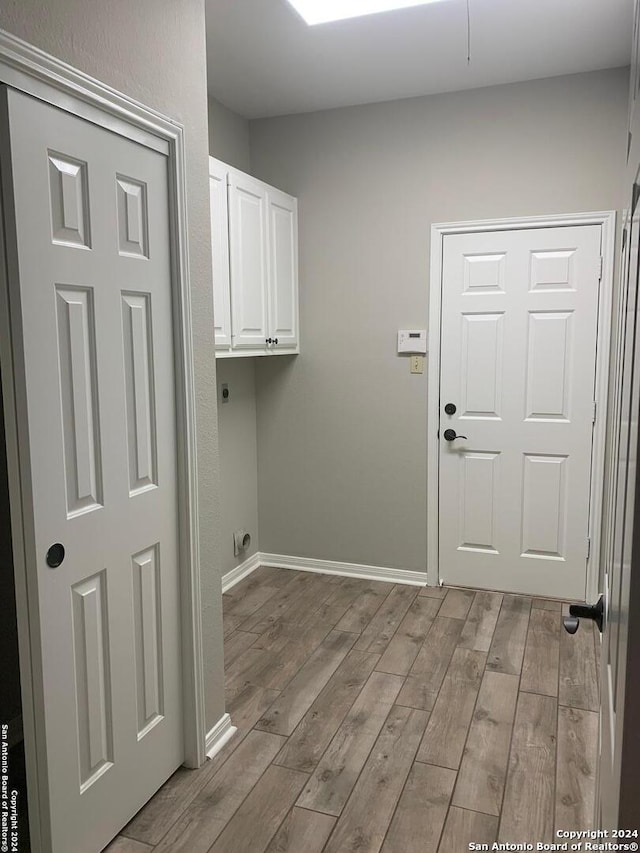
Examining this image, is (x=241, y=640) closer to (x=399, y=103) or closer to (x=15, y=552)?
(x=15, y=552)

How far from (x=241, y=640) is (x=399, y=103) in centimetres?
309

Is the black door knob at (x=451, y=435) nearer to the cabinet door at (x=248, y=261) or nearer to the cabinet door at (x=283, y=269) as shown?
the cabinet door at (x=283, y=269)

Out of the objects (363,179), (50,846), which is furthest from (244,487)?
(50,846)

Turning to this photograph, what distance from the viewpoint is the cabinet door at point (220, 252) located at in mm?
3158

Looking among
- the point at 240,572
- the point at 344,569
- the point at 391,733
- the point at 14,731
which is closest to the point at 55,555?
the point at 14,731

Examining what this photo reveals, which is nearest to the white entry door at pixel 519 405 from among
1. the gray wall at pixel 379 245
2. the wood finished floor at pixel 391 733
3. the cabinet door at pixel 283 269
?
the gray wall at pixel 379 245

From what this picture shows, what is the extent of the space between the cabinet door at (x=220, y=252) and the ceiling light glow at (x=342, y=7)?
0.76 metres

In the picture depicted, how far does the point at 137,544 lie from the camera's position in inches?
80.0

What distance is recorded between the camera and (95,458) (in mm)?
1836

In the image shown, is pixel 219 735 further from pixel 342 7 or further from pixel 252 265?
pixel 342 7

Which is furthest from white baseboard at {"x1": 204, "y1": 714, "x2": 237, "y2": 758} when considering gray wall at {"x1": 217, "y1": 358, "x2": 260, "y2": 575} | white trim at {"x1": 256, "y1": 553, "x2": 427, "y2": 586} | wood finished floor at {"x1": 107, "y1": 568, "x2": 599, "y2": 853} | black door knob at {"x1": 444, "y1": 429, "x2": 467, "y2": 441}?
black door knob at {"x1": 444, "y1": 429, "x2": 467, "y2": 441}

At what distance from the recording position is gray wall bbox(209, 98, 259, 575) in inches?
151

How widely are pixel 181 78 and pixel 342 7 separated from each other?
95cm

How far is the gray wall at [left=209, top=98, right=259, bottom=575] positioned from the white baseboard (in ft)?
4.71
